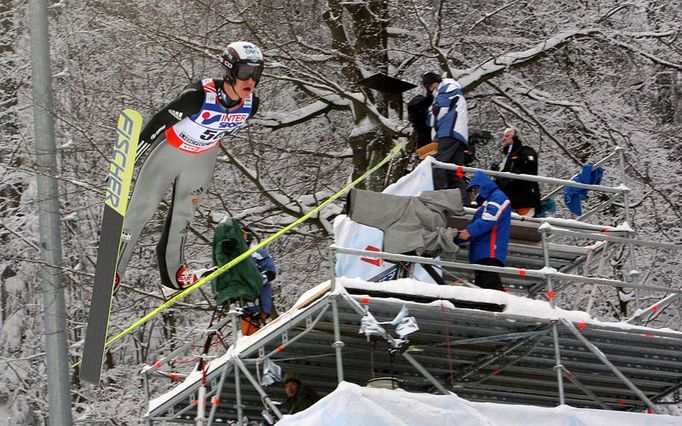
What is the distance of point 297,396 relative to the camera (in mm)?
12312

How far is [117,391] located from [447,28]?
7.43 meters

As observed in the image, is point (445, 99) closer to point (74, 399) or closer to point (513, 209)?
point (513, 209)

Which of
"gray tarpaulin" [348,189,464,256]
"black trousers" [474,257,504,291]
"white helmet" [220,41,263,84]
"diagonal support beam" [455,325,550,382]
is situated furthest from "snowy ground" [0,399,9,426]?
"gray tarpaulin" [348,189,464,256]

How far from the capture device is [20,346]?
72.0 ft

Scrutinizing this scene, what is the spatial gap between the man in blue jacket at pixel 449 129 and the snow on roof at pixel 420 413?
8.83 feet

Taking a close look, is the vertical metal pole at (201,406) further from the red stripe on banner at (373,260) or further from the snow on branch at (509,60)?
the snow on branch at (509,60)

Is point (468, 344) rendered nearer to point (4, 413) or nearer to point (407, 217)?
point (407, 217)

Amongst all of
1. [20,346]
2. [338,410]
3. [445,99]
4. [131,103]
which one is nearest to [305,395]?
[338,410]

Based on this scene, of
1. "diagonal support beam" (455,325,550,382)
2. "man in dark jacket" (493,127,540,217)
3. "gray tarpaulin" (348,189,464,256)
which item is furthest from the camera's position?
"man in dark jacket" (493,127,540,217)

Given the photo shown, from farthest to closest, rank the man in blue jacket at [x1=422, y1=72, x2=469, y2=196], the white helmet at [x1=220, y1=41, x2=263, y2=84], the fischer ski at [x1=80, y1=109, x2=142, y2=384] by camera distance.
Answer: the man in blue jacket at [x1=422, y1=72, x2=469, y2=196], the white helmet at [x1=220, y1=41, x2=263, y2=84], the fischer ski at [x1=80, y1=109, x2=142, y2=384]

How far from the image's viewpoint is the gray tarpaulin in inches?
476

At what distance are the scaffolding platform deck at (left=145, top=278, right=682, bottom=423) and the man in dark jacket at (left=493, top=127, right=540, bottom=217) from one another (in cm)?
172

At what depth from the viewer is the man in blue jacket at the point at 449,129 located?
13.6m

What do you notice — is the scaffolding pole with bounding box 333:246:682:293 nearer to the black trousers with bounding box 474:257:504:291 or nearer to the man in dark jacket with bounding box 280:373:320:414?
the black trousers with bounding box 474:257:504:291
